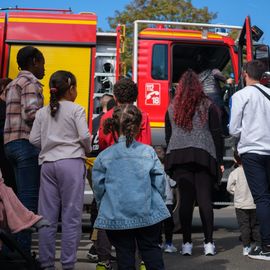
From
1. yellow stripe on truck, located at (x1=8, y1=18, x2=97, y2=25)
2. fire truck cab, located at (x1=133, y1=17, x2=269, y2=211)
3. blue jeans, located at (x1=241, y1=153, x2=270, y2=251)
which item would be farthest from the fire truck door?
blue jeans, located at (x1=241, y1=153, x2=270, y2=251)

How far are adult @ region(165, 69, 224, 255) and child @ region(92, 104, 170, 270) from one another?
→ 185 centimetres

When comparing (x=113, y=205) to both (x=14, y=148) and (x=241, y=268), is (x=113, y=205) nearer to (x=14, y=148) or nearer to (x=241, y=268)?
(x=14, y=148)

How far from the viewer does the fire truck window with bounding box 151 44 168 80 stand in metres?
9.27

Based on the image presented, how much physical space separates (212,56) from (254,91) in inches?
137

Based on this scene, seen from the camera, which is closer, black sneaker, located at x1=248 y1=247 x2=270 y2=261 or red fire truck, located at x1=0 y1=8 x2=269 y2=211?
black sneaker, located at x1=248 y1=247 x2=270 y2=261

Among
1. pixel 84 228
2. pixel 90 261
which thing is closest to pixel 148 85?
pixel 84 228

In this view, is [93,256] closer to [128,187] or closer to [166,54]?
[128,187]

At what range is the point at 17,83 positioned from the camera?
541 centimetres

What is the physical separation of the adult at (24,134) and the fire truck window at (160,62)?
4012 mm

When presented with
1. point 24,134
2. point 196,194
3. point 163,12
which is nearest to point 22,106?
point 24,134

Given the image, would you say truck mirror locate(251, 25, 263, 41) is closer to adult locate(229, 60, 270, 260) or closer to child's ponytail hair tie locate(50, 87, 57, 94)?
adult locate(229, 60, 270, 260)

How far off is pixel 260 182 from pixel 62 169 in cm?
225

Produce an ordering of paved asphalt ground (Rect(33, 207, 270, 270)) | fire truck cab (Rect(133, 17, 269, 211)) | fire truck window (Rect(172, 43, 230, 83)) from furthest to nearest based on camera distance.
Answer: fire truck window (Rect(172, 43, 230, 83))
fire truck cab (Rect(133, 17, 269, 211))
paved asphalt ground (Rect(33, 207, 270, 270))

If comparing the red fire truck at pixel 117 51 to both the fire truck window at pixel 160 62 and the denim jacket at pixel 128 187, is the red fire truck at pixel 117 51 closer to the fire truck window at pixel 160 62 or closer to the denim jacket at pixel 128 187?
the fire truck window at pixel 160 62
